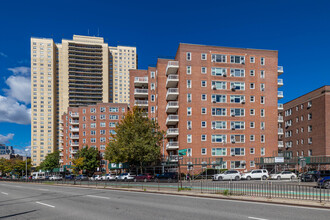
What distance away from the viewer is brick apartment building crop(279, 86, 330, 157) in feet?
190

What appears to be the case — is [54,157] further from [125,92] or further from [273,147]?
[273,147]

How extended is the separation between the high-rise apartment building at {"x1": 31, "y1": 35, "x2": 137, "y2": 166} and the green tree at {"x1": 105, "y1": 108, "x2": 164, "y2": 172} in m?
85.7

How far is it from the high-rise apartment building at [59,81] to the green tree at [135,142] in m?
85.7

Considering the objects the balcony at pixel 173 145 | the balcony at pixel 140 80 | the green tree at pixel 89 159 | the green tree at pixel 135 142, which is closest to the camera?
the green tree at pixel 135 142

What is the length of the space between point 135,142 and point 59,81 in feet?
340

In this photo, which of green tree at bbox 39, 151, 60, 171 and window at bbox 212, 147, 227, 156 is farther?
green tree at bbox 39, 151, 60, 171

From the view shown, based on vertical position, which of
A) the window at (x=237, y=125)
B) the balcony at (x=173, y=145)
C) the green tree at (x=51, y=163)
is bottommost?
the green tree at (x=51, y=163)

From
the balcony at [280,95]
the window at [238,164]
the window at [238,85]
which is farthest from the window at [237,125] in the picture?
the balcony at [280,95]

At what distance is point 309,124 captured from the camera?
2486 inches

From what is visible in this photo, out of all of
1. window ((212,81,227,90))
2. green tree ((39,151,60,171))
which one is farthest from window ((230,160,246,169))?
green tree ((39,151,60,171))

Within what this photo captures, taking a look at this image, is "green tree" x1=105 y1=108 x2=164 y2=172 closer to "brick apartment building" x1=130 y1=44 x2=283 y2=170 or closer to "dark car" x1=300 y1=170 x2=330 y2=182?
"brick apartment building" x1=130 y1=44 x2=283 y2=170

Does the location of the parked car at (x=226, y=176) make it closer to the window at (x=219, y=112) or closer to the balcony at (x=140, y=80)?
the window at (x=219, y=112)

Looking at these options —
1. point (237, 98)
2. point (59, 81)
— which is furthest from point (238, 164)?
point (59, 81)

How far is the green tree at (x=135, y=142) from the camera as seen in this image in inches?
1807
